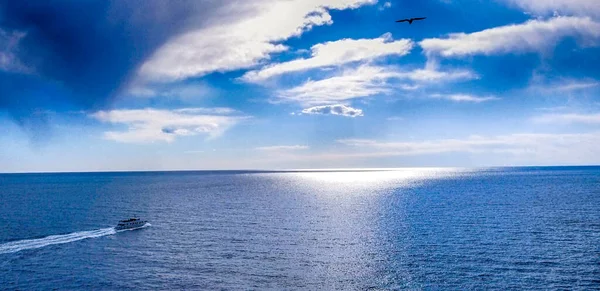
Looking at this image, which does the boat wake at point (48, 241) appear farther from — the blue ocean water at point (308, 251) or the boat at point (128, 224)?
the boat at point (128, 224)

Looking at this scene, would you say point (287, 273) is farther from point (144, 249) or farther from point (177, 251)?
point (144, 249)

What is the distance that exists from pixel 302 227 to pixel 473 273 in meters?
48.3

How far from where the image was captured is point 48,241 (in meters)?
86.4

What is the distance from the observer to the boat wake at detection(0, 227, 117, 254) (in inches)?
3150

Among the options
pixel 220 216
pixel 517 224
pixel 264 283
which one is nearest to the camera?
pixel 264 283

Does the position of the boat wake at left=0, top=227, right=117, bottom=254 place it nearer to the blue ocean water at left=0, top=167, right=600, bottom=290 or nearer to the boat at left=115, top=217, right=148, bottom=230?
the blue ocean water at left=0, top=167, right=600, bottom=290

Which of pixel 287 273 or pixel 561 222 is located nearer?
pixel 287 273

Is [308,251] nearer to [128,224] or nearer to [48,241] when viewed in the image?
[128,224]

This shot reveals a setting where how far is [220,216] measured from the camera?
124 meters

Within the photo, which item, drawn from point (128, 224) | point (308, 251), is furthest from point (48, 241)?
point (308, 251)

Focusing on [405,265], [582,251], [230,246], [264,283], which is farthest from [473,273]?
[230,246]

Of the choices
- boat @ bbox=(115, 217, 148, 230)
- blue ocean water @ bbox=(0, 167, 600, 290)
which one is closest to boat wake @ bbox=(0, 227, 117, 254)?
blue ocean water @ bbox=(0, 167, 600, 290)

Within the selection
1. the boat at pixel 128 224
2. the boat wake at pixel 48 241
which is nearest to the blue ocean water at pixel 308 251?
the boat wake at pixel 48 241

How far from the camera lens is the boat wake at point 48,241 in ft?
262
